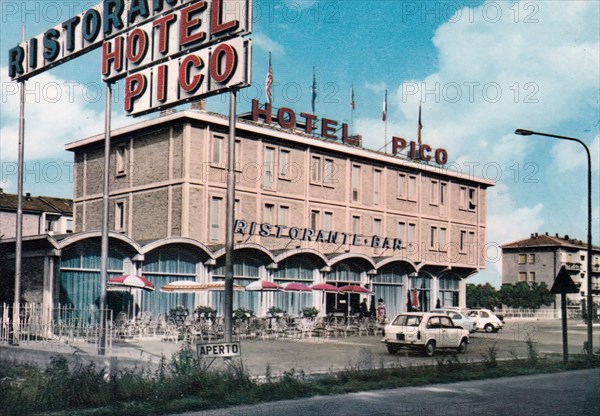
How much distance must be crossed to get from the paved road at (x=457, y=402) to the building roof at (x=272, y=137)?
23111 millimetres

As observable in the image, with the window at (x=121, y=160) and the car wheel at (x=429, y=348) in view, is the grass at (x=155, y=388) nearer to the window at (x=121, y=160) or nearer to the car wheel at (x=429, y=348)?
Result: the car wheel at (x=429, y=348)

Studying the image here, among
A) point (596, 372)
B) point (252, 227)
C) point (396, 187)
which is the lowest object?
point (596, 372)

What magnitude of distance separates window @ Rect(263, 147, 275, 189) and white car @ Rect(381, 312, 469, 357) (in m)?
15.4

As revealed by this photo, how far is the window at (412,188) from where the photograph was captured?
48938 mm

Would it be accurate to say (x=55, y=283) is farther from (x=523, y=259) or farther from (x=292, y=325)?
(x=523, y=259)

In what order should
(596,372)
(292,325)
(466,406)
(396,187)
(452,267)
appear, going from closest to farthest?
(466,406) → (596,372) → (292,325) → (396,187) → (452,267)

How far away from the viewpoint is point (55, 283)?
29.2 m

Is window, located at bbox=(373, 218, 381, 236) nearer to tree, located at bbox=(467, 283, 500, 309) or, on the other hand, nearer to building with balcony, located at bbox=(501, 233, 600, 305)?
tree, located at bbox=(467, 283, 500, 309)

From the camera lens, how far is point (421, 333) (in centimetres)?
2541

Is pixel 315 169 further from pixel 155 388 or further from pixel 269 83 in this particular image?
pixel 155 388

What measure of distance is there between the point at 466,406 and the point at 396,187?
3538 cm

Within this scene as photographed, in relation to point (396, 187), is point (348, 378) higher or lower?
lower

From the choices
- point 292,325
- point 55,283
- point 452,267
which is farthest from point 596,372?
point 452,267

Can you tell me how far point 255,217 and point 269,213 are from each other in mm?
1249
